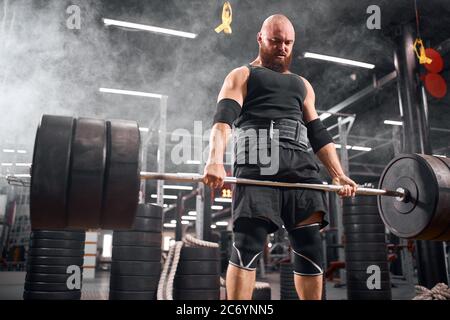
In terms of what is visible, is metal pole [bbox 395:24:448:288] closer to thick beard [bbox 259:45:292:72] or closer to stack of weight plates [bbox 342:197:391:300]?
stack of weight plates [bbox 342:197:391:300]

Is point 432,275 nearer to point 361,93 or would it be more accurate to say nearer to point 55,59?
point 361,93

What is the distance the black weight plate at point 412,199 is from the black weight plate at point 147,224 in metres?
1.81

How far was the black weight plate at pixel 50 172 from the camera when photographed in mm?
1298

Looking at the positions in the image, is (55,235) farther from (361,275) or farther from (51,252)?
(361,275)

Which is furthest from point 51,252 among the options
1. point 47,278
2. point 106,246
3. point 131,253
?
point 106,246

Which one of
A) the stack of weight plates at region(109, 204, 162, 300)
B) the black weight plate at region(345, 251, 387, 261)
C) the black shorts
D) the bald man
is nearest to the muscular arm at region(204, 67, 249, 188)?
the bald man

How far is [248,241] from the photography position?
1.45 meters

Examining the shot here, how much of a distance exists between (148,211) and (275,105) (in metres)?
1.89

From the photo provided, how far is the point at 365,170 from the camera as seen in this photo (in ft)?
38.1

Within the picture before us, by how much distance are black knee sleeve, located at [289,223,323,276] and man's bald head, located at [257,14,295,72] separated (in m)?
0.69

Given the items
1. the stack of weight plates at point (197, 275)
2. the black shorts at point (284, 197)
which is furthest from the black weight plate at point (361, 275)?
the black shorts at point (284, 197)

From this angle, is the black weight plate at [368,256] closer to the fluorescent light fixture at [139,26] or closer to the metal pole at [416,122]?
the metal pole at [416,122]

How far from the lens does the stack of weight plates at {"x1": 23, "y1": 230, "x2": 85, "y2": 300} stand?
10.2 ft
